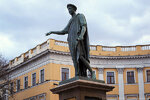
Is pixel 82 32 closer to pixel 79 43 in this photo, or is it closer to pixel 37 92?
pixel 79 43

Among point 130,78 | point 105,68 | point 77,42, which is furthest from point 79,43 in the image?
point 130,78

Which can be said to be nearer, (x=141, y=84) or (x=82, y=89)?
(x=82, y=89)

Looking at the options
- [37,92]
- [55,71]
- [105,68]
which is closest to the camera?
[55,71]

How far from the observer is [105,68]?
35.5 metres

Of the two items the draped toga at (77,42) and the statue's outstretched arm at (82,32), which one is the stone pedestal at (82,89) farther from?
the statue's outstretched arm at (82,32)

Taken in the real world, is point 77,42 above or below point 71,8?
below

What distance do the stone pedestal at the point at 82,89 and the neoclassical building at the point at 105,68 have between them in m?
25.0

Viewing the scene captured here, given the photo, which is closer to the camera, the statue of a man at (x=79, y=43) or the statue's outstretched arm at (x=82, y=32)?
the statue's outstretched arm at (x=82, y=32)

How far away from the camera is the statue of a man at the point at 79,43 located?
7914 millimetres

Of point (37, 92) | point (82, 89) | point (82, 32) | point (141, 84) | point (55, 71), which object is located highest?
point (55, 71)

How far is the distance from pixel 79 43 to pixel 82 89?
1292 millimetres

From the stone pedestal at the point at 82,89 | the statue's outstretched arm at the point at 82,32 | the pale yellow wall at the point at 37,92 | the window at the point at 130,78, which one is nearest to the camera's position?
the stone pedestal at the point at 82,89

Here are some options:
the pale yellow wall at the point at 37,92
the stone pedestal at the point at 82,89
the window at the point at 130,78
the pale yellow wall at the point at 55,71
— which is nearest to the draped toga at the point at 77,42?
the stone pedestal at the point at 82,89

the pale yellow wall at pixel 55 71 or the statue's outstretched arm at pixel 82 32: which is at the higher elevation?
the pale yellow wall at pixel 55 71
